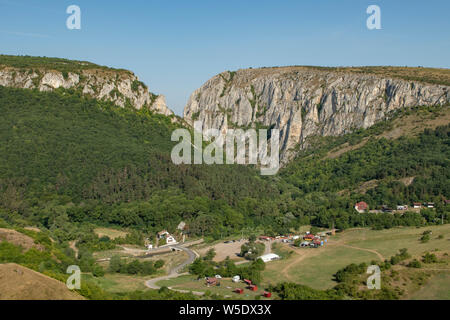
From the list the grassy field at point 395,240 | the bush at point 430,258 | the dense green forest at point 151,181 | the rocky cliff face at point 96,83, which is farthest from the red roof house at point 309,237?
the rocky cliff face at point 96,83

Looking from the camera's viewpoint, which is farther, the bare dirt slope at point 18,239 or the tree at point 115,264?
the tree at point 115,264

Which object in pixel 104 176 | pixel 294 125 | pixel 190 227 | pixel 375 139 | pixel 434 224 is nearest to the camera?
pixel 434 224

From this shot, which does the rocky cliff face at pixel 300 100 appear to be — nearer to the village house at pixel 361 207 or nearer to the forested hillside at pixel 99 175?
the forested hillside at pixel 99 175

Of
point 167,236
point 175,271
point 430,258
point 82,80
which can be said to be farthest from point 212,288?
point 82,80

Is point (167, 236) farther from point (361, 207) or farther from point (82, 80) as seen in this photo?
point (82, 80)

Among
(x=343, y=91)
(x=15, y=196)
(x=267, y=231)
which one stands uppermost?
(x=343, y=91)
